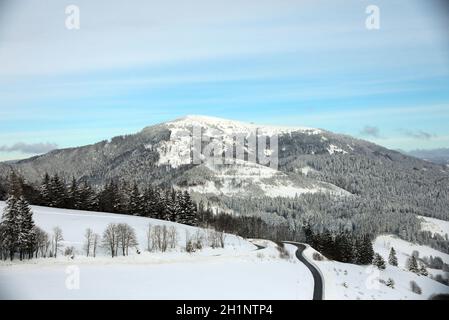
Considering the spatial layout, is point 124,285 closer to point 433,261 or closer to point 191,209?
point 191,209

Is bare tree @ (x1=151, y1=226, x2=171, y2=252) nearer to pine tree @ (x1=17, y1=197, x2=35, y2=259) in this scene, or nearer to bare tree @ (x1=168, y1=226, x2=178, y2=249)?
bare tree @ (x1=168, y1=226, x2=178, y2=249)

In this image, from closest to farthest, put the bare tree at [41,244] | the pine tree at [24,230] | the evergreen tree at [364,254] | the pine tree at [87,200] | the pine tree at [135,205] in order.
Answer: the pine tree at [24,230]
the bare tree at [41,244]
the pine tree at [87,200]
the pine tree at [135,205]
the evergreen tree at [364,254]

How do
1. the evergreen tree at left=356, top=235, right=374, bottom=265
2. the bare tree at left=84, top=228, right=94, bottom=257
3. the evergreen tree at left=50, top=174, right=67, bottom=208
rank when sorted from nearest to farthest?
the bare tree at left=84, top=228, right=94, bottom=257 → the evergreen tree at left=50, top=174, right=67, bottom=208 → the evergreen tree at left=356, top=235, right=374, bottom=265

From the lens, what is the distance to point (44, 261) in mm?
40656

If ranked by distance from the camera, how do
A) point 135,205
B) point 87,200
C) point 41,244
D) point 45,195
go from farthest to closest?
point 135,205 < point 87,200 < point 45,195 < point 41,244

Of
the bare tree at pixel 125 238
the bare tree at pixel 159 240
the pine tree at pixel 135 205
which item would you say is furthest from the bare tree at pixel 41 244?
the pine tree at pixel 135 205

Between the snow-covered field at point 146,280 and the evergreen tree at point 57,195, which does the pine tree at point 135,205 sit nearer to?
the evergreen tree at point 57,195

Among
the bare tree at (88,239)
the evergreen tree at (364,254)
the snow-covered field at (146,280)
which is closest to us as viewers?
the snow-covered field at (146,280)

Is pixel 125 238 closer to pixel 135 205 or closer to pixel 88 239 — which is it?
pixel 88 239

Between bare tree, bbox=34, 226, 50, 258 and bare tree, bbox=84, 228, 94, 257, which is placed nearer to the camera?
bare tree, bbox=34, 226, 50, 258

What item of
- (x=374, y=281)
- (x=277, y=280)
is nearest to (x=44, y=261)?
(x=277, y=280)

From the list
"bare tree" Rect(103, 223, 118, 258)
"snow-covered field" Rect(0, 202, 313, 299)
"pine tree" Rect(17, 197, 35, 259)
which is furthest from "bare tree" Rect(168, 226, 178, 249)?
"pine tree" Rect(17, 197, 35, 259)

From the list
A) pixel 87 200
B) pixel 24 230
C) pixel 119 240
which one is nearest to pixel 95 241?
pixel 119 240
